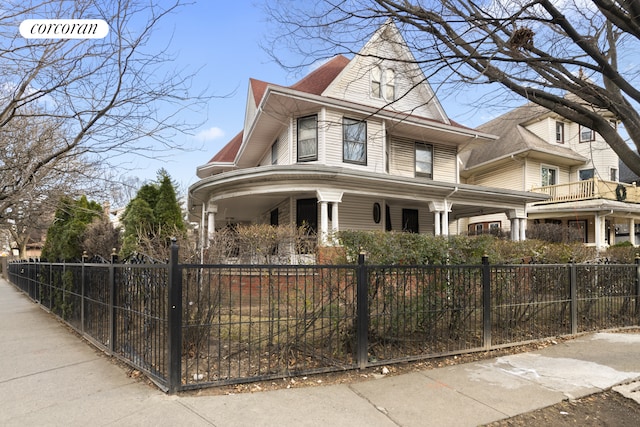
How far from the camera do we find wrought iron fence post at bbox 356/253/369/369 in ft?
16.1

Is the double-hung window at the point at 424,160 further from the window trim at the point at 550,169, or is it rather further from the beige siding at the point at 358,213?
the window trim at the point at 550,169

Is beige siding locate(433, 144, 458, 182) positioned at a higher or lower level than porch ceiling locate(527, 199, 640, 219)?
higher

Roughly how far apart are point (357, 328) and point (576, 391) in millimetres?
2475

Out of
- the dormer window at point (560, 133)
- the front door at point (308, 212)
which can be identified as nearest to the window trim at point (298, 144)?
the front door at point (308, 212)

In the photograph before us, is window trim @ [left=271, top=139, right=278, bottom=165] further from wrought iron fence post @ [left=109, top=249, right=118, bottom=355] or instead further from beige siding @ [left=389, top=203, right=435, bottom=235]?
wrought iron fence post @ [left=109, top=249, right=118, bottom=355]

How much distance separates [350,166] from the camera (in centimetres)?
1295

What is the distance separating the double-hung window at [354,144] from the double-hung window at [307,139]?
959 mm

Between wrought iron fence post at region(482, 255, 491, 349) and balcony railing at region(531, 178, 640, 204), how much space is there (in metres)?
16.0

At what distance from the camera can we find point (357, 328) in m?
4.96

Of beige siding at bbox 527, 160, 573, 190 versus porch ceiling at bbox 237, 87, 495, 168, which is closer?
porch ceiling at bbox 237, 87, 495, 168

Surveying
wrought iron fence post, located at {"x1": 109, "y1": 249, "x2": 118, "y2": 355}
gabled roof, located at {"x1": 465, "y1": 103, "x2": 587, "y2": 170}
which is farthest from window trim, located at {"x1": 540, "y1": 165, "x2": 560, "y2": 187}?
wrought iron fence post, located at {"x1": 109, "y1": 249, "x2": 118, "y2": 355}

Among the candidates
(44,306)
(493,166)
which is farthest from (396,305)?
(493,166)

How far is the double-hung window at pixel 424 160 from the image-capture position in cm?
1478

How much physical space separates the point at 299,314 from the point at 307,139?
8972 millimetres
